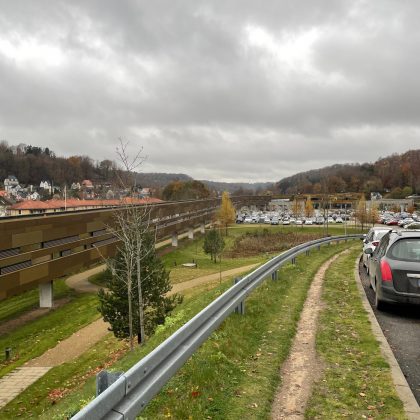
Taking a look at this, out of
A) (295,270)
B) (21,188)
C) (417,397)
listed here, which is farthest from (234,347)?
(21,188)

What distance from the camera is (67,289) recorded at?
3312 centimetres

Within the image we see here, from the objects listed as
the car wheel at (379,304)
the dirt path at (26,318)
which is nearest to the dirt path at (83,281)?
the dirt path at (26,318)

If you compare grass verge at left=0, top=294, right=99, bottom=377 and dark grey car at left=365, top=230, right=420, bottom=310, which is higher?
dark grey car at left=365, top=230, right=420, bottom=310

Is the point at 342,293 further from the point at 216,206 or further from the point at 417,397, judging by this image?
the point at 216,206

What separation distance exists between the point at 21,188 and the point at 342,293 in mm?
162135

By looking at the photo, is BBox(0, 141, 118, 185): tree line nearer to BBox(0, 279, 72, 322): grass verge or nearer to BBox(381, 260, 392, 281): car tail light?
BBox(0, 279, 72, 322): grass verge

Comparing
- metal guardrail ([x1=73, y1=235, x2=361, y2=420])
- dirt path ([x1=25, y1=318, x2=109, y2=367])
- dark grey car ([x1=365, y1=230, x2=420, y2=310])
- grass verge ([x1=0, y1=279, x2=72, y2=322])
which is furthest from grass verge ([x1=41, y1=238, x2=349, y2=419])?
grass verge ([x1=0, y1=279, x2=72, y2=322])

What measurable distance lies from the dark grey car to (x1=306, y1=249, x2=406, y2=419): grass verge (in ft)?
2.17

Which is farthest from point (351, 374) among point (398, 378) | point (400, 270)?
point (400, 270)

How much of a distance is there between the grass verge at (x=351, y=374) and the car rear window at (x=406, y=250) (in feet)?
4.20

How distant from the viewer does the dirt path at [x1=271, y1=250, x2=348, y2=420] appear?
412 cm

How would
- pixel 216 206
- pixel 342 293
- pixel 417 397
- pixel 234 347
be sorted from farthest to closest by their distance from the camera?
pixel 216 206 → pixel 342 293 → pixel 234 347 → pixel 417 397

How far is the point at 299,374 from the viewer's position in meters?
5.02

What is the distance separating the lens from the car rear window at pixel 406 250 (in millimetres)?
7301
